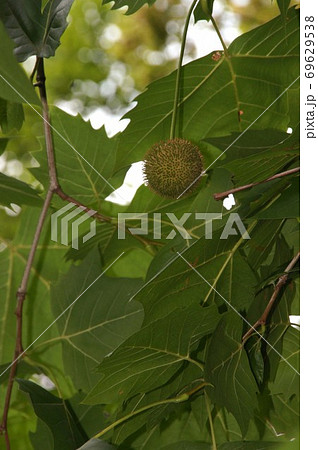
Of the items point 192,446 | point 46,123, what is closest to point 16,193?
point 46,123

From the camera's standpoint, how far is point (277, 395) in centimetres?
32

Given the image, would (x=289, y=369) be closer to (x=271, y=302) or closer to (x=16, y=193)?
(x=271, y=302)

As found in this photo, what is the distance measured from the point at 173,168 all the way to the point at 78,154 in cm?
7

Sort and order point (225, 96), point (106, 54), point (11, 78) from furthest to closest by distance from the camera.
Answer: point (106, 54) < point (225, 96) < point (11, 78)

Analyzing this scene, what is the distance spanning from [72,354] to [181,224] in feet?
0.33

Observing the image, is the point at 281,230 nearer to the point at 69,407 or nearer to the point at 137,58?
the point at 69,407

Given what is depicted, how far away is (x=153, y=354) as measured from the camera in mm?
270

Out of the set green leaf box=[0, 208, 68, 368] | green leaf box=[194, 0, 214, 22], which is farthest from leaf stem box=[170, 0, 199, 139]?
green leaf box=[0, 208, 68, 368]

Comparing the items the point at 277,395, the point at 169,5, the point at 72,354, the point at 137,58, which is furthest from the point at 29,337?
the point at 137,58

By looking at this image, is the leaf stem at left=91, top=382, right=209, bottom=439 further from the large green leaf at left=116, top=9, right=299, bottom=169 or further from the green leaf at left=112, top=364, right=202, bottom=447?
the large green leaf at left=116, top=9, right=299, bottom=169

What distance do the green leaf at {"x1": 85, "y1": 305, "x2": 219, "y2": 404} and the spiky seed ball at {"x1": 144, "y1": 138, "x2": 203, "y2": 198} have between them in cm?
7

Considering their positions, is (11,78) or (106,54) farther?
(106,54)

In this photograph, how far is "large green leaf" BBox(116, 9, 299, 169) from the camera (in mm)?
334

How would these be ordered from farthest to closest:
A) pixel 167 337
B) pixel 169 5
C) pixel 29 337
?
pixel 169 5
pixel 29 337
pixel 167 337
